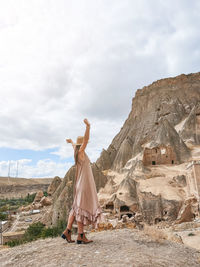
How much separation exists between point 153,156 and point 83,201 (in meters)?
24.4

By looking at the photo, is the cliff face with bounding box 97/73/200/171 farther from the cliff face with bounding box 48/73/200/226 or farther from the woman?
the woman

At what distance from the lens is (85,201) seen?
153 inches

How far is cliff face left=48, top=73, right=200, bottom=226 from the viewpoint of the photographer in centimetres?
1770

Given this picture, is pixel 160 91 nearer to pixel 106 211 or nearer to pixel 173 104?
pixel 173 104

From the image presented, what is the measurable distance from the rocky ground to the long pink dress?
398mm

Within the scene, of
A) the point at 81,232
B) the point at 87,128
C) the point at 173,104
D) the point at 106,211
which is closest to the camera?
the point at 81,232

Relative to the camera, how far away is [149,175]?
71.3 ft

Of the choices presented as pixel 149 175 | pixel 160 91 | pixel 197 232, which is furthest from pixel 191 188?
pixel 160 91

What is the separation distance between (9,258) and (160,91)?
49.7m

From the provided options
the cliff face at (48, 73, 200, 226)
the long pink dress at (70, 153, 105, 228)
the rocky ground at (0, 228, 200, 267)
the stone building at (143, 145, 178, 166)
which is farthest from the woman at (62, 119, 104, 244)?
the stone building at (143, 145, 178, 166)

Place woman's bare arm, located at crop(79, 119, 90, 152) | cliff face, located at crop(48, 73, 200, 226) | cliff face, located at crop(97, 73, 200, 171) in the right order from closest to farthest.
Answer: woman's bare arm, located at crop(79, 119, 90, 152) < cliff face, located at crop(48, 73, 200, 226) < cliff face, located at crop(97, 73, 200, 171)

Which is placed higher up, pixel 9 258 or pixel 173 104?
pixel 173 104

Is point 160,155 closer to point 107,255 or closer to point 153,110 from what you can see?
point 153,110

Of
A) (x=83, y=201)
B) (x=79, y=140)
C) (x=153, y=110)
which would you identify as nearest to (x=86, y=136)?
(x=79, y=140)
